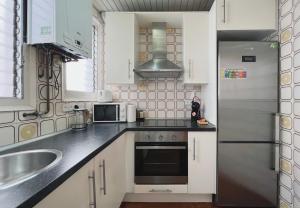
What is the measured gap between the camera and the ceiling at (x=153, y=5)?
228 cm

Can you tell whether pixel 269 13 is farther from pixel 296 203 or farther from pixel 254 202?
pixel 254 202

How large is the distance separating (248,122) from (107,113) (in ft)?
5.04

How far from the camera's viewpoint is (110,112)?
236 cm

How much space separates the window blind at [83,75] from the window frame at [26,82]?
556 millimetres

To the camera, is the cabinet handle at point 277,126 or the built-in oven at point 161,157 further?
the built-in oven at point 161,157

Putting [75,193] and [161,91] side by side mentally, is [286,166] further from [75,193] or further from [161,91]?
[75,193]

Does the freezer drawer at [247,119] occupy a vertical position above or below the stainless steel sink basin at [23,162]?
above

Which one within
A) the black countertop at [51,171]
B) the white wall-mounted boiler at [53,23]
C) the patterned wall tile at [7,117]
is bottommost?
the black countertop at [51,171]

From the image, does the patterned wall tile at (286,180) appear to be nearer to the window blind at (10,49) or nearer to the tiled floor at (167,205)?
the tiled floor at (167,205)

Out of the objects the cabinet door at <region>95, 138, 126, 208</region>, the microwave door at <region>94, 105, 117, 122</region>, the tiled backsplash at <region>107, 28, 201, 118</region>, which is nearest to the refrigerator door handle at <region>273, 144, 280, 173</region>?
the tiled backsplash at <region>107, 28, 201, 118</region>

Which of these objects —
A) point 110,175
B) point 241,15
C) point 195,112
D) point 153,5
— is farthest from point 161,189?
point 153,5

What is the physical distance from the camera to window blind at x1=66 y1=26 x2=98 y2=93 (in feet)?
6.49

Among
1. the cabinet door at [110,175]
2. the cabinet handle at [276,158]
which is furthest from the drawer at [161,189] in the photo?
the cabinet handle at [276,158]

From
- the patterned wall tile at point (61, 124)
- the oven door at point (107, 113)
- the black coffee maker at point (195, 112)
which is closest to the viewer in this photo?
the patterned wall tile at point (61, 124)
